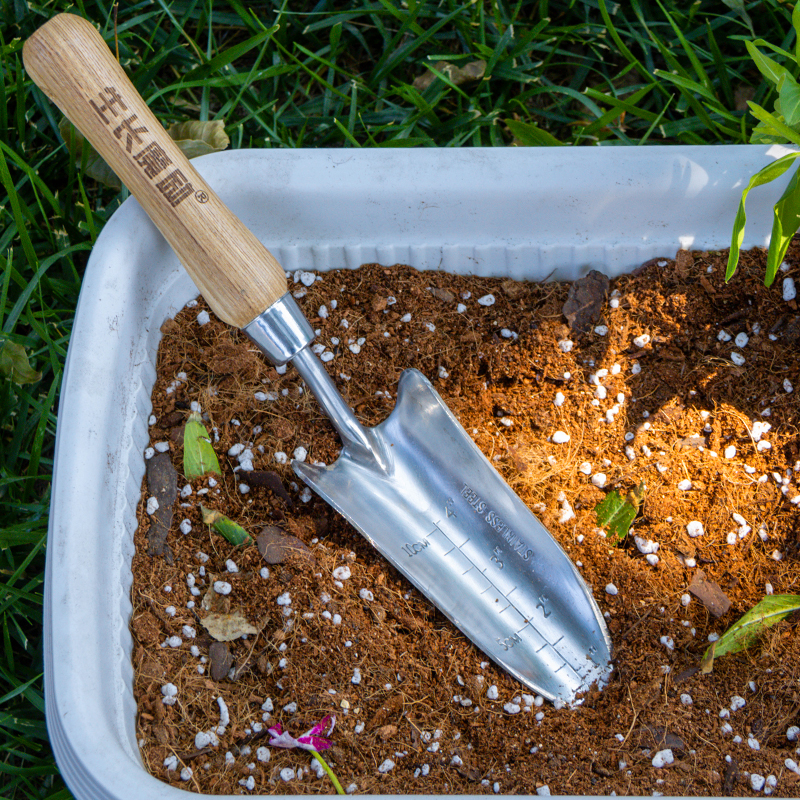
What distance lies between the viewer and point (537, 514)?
93 centimetres

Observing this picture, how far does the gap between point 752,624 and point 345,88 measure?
98 centimetres

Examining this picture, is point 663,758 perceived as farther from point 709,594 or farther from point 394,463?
point 394,463

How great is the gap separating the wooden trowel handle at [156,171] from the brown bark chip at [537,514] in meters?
0.17

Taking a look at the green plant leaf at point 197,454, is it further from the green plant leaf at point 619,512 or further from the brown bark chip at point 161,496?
the green plant leaf at point 619,512

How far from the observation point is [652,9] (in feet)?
3.97

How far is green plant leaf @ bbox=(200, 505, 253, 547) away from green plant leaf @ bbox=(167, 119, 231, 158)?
1.73ft

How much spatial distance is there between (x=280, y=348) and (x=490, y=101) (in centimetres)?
64

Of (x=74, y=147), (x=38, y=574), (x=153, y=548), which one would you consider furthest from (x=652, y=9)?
(x=38, y=574)

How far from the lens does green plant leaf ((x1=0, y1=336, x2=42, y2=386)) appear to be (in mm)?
1061

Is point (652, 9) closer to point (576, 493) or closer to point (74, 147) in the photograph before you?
point (576, 493)

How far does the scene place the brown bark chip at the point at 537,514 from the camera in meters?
0.82

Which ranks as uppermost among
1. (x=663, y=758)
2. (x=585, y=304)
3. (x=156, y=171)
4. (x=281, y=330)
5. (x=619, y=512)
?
(x=156, y=171)

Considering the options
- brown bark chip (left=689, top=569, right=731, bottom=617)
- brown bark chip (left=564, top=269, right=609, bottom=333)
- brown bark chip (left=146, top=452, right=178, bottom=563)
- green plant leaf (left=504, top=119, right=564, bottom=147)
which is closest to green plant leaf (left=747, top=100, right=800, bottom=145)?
brown bark chip (left=564, top=269, right=609, bottom=333)

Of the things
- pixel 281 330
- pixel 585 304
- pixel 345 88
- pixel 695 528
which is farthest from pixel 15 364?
pixel 695 528
